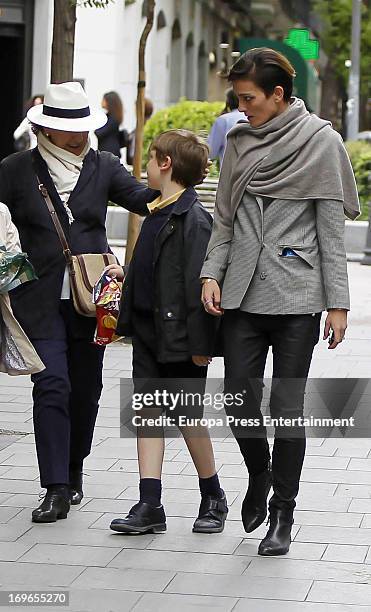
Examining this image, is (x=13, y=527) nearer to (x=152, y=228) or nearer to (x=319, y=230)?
(x=152, y=228)

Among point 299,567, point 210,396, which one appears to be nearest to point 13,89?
point 210,396

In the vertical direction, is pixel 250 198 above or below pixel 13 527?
above

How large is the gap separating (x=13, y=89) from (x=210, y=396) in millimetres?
14736

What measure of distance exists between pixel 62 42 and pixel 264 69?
17.3ft

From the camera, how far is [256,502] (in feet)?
18.4

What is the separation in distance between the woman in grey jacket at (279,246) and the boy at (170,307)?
16cm

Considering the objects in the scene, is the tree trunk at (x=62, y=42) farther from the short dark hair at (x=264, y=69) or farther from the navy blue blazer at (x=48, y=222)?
the short dark hair at (x=264, y=69)

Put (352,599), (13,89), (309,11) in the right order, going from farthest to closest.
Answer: (309,11), (13,89), (352,599)

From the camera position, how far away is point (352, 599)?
4.92m

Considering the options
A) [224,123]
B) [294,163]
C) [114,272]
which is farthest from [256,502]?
[224,123]

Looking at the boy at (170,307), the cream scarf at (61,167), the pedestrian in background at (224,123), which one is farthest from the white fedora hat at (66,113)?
the pedestrian in background at (224,123)

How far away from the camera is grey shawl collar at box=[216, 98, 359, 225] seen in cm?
529

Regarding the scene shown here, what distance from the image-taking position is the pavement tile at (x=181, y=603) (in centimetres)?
477

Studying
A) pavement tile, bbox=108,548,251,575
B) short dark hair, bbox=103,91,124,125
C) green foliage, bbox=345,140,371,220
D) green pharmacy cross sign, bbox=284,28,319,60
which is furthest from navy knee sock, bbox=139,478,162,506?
green pharmacy cross sign, bbox=284,28,319,60
